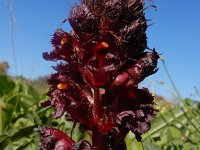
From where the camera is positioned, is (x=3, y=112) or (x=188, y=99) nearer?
(x=3, y=112)

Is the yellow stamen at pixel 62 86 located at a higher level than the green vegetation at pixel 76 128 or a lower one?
lower

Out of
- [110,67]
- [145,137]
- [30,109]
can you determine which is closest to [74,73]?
[110,67]

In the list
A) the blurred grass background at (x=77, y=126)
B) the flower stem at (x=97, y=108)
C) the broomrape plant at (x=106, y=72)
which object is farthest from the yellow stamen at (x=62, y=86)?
the blurred grass background at (x=77, y=126)

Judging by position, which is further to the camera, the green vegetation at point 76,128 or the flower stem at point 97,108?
the green vegetation at point 76,128

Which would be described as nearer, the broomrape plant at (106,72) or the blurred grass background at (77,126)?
the broomrape plant at (106,72)

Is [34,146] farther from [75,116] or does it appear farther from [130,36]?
[130,36]

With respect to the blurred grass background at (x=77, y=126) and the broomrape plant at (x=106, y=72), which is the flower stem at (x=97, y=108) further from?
the blurred grass background at (x=77, y=126)

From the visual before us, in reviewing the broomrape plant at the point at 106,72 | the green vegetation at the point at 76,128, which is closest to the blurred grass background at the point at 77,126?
the green vegetation at the point at 76,128

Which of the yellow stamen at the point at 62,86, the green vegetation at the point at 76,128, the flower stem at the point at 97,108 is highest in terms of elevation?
the green vegetation at the point at 76,128

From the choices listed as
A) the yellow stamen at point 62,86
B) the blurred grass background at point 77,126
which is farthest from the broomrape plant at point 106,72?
the blurred grass background at point 77,126

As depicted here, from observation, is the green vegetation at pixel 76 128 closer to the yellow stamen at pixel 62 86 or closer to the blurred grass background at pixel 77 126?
the blurred grass background at pixel 77 126
